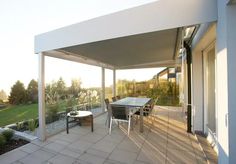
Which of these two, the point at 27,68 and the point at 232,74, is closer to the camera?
the point at 232,74

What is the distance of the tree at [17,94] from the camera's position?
28.8 feet

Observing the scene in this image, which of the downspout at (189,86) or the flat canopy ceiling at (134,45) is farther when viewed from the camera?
the downspout at (189,86)

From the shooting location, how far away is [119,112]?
477 centimetres

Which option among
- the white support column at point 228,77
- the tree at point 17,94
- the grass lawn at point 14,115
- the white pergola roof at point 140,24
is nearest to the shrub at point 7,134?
the grass lawn at point 14,115

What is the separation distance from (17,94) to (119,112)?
Answer: 23.9 ft

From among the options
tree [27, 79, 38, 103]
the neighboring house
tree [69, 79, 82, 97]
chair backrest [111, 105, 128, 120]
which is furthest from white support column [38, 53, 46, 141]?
tree [27, 79, 38, 103]

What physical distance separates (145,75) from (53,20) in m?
7.60

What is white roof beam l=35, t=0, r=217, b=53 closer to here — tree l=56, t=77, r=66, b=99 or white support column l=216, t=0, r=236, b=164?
white support column l=216, t=0, r=236, b=164

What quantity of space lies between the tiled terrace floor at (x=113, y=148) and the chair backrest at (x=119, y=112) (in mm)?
467

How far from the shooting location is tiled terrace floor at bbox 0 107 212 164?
3096 millimetres

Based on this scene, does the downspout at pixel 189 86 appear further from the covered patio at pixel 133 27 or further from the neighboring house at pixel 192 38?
the covered patio at pixel 133 27

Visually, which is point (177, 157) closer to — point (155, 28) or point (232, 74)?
point (232, 74)

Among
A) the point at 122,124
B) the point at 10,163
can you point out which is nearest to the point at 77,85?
the point at 122,124

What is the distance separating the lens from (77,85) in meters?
7.50
